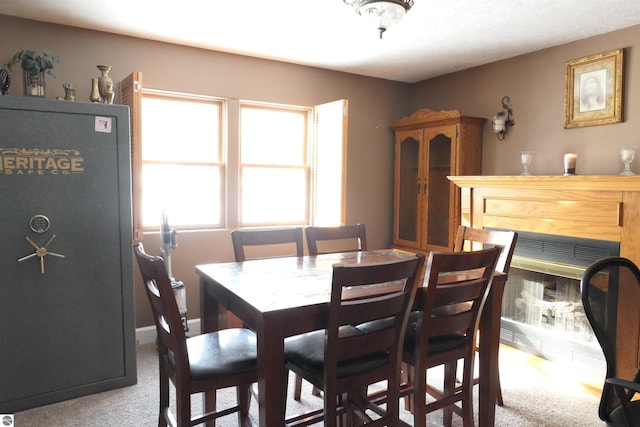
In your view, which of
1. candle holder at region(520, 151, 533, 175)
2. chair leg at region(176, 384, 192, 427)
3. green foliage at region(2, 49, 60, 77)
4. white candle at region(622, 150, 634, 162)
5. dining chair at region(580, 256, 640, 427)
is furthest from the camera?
candle holder at region(520, 151, 533, 175)

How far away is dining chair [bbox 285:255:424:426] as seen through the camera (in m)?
1.67

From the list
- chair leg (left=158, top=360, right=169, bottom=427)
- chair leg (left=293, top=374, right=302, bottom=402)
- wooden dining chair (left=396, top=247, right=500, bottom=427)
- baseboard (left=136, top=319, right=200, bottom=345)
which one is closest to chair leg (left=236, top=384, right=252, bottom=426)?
chair leg (left=158, top=360, right=169, bottom=427)

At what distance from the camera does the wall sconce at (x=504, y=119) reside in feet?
12.9

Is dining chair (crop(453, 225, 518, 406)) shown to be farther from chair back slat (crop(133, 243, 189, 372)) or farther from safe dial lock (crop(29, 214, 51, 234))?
safe dial lock (crop(29, 214, 51, 234))

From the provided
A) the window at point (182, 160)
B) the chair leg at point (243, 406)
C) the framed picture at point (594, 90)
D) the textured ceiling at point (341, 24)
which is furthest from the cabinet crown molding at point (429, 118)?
the chair leg at point (243, 406)

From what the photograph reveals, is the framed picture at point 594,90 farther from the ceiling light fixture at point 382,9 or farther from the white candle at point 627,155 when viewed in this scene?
the ceiling light fixture at point 382,9

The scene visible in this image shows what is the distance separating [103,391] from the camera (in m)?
2.76

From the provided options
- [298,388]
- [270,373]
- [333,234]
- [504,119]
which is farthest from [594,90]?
[270,373]

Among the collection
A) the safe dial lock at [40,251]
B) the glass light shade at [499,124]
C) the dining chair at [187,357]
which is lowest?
the dining chair at [187,357]

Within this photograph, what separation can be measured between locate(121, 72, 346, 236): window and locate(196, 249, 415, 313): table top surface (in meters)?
1.19

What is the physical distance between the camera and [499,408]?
264 centimetres

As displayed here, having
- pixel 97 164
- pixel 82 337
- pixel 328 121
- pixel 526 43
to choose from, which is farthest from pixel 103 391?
pixel 526 43

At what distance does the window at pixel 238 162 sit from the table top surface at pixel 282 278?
1.19 metres

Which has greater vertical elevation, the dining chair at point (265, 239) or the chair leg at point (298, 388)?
the dining chair at point (265, 239)
